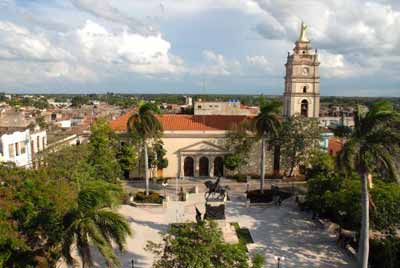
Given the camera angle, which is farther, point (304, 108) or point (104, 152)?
point (304, 108)

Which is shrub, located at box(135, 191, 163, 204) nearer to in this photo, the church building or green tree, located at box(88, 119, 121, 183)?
green tree, located at box(88, 119, 121, 183)

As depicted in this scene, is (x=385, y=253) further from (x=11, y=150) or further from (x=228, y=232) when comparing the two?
(x=11, y=150)

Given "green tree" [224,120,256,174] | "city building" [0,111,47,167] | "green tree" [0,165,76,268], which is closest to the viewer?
"green tree" [0,165,76,268]

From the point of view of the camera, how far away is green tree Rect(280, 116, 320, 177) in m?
35.0

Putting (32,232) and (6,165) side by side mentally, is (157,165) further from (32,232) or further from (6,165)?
(32,232)

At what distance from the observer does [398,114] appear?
14734 millimetres

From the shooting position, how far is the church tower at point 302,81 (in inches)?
1453

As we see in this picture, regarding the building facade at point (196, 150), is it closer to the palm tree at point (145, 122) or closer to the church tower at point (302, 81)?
the church tower at point (302, 81)

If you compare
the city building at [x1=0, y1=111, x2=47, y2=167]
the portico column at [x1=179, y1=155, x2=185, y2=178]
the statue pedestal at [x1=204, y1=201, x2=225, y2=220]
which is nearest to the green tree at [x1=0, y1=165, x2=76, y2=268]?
the statue pedestal at [x1=204, y1=201, x2=225, y2=220]

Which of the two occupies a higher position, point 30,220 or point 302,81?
point 302,81

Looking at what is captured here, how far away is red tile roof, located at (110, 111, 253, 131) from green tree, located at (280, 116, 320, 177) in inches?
230

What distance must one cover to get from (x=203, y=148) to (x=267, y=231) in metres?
15.8

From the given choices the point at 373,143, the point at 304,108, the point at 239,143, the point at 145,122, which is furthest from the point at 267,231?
the point at 304,108

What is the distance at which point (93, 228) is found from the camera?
12.4m
